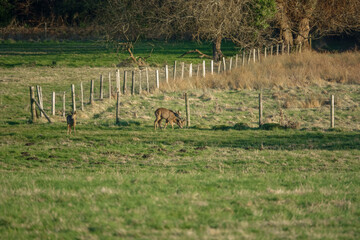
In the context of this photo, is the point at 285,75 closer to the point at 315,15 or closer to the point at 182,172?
the point at 315,15

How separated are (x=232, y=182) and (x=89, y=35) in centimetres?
6259

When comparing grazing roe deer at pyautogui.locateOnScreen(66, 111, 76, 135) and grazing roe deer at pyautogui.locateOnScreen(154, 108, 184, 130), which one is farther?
grazing roe deer at pyautogui.locateOnScreen(154, 108, 184, 130)

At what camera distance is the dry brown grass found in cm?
3155

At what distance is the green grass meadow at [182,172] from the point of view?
7285mm

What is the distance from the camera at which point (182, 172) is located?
1245 cm

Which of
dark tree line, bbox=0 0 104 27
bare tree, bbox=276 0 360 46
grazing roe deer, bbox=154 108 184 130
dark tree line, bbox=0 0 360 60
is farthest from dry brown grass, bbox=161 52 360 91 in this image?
dark tree line, bbox=0 0 104 27

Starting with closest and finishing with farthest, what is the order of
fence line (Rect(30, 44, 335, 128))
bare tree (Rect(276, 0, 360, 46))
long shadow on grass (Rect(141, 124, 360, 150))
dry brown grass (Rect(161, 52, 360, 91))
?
long shadow on grass (Rect(141, 124, 360, 150)) < fence line (Rect(30, 44, 335, 128)) < dry brown grass (Rect(161, 52, 360, 91)) < bare tree (Rect(276, 0, 360, 46))

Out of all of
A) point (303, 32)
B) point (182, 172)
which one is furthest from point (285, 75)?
point (182, 172)

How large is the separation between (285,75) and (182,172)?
22.9 meters

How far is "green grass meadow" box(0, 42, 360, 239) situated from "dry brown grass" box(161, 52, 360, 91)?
289 centimetres

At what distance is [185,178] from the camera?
1091 cm

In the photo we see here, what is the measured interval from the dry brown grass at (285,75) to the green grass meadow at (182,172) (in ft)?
9.50

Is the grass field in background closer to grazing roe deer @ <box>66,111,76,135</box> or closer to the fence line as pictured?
the fence line

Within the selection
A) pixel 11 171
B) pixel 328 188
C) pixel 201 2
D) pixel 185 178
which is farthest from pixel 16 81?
pixel 328 188
